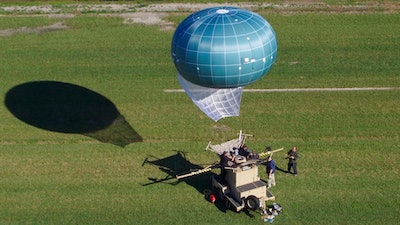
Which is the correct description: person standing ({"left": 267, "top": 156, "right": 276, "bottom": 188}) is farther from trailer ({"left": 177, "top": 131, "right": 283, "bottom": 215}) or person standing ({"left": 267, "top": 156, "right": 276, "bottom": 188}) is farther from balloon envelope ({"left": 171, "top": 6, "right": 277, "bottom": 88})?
balloon envelope ({"left": 171, "top": 6, "right": 277, "bottom": 88})

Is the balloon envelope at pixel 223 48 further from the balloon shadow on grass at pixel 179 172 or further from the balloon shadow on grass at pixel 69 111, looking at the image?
the balloon shadow on grass at pixel 69 111

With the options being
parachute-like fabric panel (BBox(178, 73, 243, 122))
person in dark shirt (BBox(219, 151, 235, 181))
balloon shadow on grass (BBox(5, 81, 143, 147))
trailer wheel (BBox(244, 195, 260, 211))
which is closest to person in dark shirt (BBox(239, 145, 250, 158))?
person in dark shirt (BBox(219, 151, 235, 181))

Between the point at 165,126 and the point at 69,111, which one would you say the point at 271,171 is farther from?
the point at 69,111

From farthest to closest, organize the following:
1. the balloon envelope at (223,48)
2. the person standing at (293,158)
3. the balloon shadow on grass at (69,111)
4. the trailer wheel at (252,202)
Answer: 1. the balloon shadow on grass at (69,111)
2. the person standing at (293,158)
3. the trailer wheel at (252,202)
4. the balloon envelope at (223,48)

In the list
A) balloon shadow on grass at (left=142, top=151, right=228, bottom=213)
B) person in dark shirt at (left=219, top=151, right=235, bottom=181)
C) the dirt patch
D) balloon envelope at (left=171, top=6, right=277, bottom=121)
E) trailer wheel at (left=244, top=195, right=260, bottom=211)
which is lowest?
balloon shadow on grass at (left=142, top=151, right=228, bottom=213)

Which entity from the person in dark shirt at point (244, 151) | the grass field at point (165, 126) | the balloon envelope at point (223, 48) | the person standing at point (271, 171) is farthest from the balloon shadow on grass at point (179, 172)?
the balloon envelope at point (223, 48)

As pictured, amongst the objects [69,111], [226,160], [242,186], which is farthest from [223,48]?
[69,111]

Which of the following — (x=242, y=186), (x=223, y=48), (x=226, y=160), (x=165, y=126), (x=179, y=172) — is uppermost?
(x=223, y=48)
